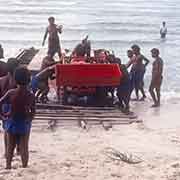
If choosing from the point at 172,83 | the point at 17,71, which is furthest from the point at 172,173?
the point at 172,83

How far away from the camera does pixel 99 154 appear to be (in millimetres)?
8766

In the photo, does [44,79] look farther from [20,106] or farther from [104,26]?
[104,26]

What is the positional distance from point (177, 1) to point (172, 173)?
65094mm

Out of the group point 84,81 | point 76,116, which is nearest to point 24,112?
point 76,116

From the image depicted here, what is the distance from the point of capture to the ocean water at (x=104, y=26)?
96.5ft

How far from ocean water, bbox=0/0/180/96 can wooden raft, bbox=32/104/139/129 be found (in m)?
5.67

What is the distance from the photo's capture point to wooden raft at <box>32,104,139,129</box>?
12102 mm

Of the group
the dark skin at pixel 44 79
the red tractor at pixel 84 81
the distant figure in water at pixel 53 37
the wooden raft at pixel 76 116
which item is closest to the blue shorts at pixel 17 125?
the wooden raft at pixel 76 116

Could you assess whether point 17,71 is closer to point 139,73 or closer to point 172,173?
point 172,173

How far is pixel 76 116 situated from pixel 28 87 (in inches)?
201

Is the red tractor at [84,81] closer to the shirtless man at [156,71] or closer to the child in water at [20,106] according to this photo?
the shirtless man at [156,71]

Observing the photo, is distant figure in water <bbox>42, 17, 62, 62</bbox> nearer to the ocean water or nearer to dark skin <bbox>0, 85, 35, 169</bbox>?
the ocean water

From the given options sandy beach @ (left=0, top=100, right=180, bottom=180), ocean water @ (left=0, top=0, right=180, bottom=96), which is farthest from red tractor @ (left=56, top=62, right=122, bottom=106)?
ocean water @ (left=0, top=0, right=180, bottom=96)

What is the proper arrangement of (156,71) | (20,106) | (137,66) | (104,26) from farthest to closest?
(104,26) → (137,66) → (156,71) → (20,106)
